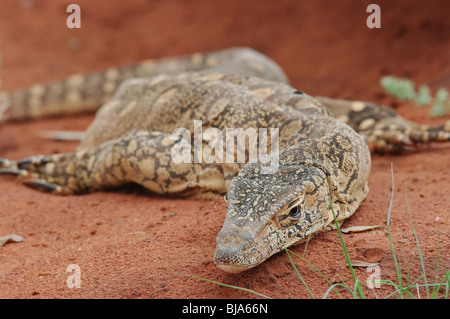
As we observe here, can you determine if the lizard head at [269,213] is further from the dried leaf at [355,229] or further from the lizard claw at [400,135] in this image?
A: the lizard claw at [400,135]

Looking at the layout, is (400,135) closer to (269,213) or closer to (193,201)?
(193,201)

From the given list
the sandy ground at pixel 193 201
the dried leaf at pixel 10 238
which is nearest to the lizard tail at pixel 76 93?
the sandy ground at pixel 193 201

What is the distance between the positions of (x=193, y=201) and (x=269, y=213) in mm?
1527

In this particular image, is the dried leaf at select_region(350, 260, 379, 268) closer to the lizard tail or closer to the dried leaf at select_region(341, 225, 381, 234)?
the dried leaf at select_region(341, 225, 381, 234)

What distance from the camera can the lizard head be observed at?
296 centimetres

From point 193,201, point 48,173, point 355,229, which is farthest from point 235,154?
point 48,173

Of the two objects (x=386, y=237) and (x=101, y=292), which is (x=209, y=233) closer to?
(x=101, y=292)

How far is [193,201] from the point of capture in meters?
4.57

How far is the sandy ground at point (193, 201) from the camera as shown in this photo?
3.25 meters

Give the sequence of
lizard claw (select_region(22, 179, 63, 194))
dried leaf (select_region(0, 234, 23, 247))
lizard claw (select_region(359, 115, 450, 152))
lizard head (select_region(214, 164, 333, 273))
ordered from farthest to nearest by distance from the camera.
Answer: lizard claw (select_region(359, 115, 450, 152))
lizard claw (select_region(22, 179, 63, 194))
dried leaf (select_region(0, 234, 23, 247))
lizard head (select_region(214, 164, 333, 273))

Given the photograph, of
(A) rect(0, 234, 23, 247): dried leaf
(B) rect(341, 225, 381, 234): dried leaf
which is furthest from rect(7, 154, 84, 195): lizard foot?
(B) rect(341, 225, 381, 234): dried leaf

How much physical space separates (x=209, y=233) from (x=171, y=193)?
1089mm

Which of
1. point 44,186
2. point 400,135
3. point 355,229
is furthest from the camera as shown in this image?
point 400,135
